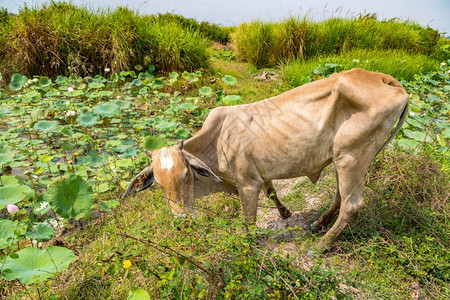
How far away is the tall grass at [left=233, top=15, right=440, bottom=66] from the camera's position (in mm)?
8469

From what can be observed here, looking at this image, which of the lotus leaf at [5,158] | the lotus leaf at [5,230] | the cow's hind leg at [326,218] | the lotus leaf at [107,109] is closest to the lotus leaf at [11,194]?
the lotus leaf at [5,230]

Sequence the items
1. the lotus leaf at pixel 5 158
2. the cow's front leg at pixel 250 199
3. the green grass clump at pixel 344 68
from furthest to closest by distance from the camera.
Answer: the green grass clump at pixel 344 68, the lotus leaf at pixel 5 158, the cow's front leg at pixel 250 199

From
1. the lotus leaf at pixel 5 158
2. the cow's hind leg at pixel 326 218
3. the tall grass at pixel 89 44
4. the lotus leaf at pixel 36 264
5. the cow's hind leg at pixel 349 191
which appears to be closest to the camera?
the lotus leaf at pixel 36 264

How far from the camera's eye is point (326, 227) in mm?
2820

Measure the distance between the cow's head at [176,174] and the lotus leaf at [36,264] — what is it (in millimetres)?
677

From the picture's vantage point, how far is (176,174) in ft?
7.33

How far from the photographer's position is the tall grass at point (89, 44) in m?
6.80

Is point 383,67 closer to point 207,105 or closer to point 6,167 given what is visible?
point 207,105

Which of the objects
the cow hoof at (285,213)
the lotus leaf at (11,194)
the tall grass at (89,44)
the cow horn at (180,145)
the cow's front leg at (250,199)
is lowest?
the cow hoof at (285,213)

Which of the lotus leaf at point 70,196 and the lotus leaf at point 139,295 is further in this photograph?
the lotus leaf at point 70,196

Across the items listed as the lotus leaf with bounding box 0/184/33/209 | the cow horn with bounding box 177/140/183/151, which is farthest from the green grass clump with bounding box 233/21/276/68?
the lotus leaf with bounding box 0/184/33/209

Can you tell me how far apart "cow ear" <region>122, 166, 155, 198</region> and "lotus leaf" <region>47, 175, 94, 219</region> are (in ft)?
1.14

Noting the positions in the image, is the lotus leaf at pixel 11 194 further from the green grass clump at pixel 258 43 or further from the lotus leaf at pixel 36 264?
the green grass clump at pixel 258 43

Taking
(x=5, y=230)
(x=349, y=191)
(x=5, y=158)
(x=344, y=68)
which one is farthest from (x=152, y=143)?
(x=344, y=68)
